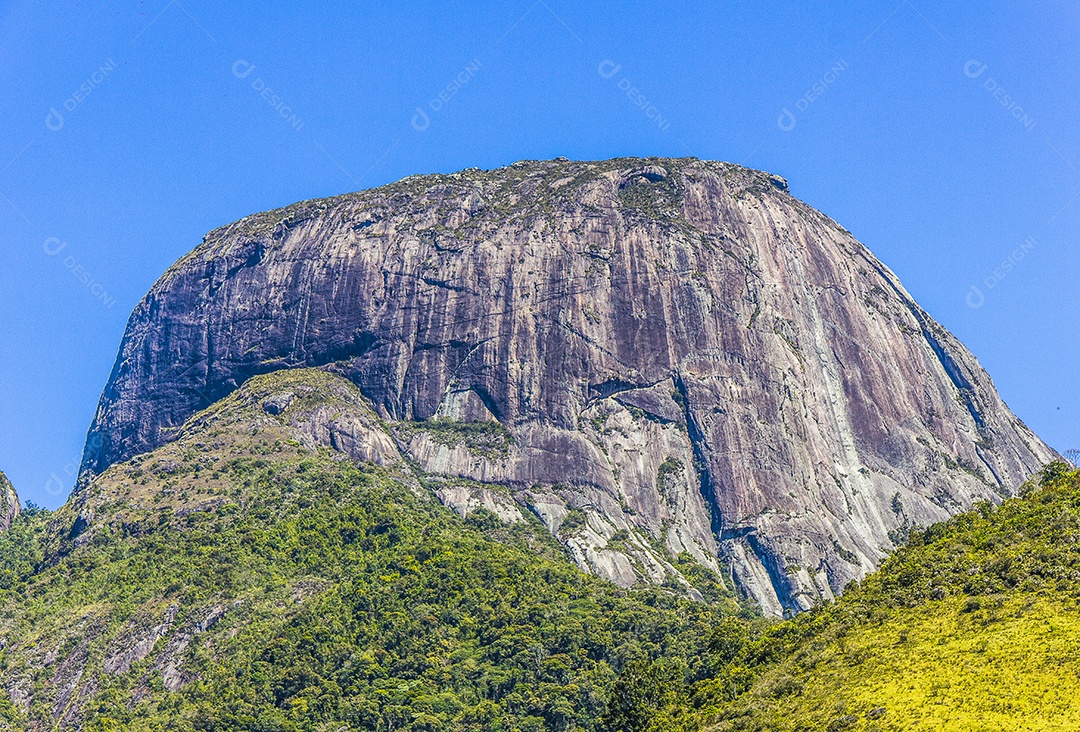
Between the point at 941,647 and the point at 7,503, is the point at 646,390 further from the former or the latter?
the point at 941,647

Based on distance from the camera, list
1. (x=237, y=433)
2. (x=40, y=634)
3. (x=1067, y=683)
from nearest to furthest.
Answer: (x=1067, y=683) < (x=40, y=634) < (x=237, y=433)

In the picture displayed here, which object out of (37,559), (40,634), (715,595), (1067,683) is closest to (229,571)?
(40,634)

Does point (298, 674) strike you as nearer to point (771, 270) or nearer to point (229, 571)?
point (229, 571)

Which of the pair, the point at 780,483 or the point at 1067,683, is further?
the point at 780,483

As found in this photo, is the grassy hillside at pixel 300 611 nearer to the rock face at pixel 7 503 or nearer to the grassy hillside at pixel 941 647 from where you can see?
the grassy hillside at pixel 941 647

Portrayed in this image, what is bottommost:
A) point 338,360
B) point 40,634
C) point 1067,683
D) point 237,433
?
point 1067,683

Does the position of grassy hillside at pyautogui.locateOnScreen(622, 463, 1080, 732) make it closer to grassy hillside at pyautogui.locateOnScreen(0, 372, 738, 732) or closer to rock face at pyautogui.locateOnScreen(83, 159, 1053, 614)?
grassy hillside at pyautogui.locateOnScreen(0, 372, 738, 732)

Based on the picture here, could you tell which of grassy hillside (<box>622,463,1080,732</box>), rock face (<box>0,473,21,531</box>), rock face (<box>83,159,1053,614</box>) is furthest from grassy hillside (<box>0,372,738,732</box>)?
rock face (<box>0,473,21,531</box>)
